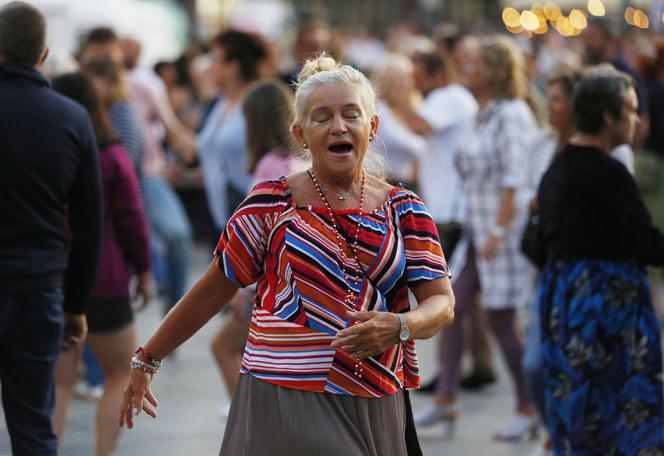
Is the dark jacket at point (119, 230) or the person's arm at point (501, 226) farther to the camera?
the person's arm at point (501, 226)

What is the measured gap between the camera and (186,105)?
1538 centimetres

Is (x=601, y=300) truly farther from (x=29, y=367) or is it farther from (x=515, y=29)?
(x=515, y=29)

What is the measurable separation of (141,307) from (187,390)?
7.40 feet

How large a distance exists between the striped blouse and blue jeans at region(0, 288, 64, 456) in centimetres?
124

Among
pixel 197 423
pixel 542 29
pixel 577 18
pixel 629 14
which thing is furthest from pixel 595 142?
pixel 542 29

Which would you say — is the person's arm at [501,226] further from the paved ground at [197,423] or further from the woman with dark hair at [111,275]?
the woman with dark hair at [111,275]

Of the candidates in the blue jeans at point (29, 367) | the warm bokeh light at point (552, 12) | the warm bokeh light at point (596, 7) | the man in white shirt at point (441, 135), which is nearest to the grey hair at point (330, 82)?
the blue jeans at point (29, 367)

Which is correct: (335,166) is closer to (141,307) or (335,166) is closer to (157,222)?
(141,307)

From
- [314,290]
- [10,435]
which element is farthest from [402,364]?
[10,435]

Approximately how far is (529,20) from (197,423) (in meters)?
21.7

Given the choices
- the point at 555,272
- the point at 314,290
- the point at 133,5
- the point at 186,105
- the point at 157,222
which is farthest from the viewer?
the point at 133,5

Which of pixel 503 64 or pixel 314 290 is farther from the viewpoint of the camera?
pixel 503 64

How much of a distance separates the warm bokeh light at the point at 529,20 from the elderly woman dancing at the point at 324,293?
79.0 ft

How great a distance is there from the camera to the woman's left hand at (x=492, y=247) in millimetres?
7082
